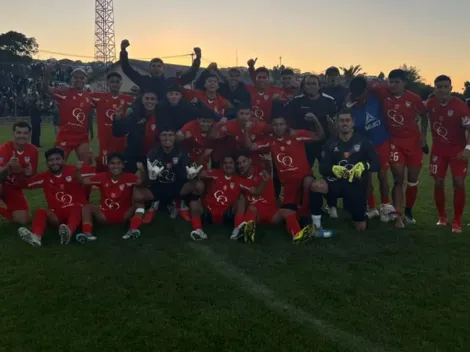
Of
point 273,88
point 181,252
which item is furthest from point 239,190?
point 273,88

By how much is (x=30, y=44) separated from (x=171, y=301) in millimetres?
57797

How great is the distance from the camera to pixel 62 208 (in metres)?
5.62

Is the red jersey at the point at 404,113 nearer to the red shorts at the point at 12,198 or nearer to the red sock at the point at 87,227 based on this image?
the red sock at the point at 87,227

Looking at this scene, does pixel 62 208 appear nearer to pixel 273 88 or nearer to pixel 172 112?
pixel 172 112

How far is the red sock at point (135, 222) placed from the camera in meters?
5.47

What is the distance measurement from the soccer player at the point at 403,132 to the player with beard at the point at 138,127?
3324mm

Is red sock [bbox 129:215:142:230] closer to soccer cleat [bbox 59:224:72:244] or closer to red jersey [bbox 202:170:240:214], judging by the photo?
soccer cleat [bbox 59:224:72:244]

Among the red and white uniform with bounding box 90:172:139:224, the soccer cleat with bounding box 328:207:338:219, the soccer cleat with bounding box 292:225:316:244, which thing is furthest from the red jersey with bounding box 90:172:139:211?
the soccer cleat with bounding box 328:207:338:219

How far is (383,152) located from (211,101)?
2.60 metres

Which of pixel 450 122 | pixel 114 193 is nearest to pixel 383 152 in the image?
pixel 450 122

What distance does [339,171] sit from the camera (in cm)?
571

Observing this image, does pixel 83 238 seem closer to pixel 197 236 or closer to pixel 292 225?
pixel 197 236

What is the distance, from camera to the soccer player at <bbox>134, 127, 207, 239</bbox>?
5934 mm

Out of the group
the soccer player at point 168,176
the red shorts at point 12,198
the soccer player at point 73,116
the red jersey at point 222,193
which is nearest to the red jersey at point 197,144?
the soccer player at point 168,176
